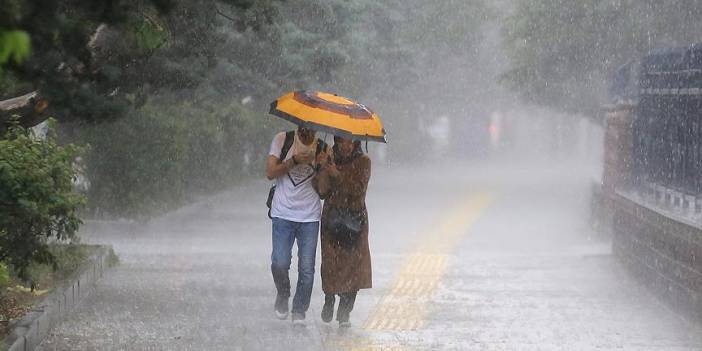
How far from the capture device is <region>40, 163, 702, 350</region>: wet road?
9992 millimetres

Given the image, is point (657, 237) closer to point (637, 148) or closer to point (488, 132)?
point (637, 148)

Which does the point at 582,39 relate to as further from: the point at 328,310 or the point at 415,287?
the point at 328,310

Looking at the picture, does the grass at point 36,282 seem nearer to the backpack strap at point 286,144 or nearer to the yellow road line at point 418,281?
the backpack strap at point 286,144

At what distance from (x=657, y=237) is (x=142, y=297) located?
4922mm

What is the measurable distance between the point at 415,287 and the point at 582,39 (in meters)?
18.8

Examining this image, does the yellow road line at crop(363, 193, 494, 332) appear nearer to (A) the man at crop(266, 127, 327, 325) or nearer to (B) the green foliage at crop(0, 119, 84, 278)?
(A) the man at crop(266, 127, 327, 325)

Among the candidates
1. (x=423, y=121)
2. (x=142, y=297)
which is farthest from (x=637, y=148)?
(x=423, y=121)

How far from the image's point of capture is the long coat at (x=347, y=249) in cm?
1001

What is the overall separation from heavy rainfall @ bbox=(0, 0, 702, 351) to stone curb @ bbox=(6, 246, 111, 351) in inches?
1.4

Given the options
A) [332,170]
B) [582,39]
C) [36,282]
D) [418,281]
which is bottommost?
[418,281]

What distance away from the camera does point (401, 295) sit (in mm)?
12688

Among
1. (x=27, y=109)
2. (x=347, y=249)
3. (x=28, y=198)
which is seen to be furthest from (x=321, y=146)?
(x=27, y=109)

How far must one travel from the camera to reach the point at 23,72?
570 cm

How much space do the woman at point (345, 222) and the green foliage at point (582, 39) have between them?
60.2ft
